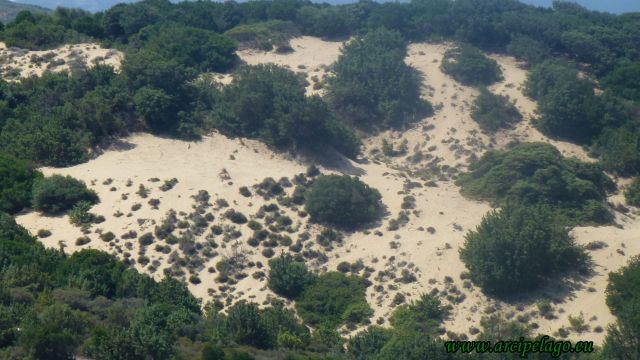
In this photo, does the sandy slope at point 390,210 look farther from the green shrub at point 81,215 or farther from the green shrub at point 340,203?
the green shrub at point 340,203

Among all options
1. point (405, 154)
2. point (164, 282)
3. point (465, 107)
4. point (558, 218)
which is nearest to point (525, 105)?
point (465, 107)

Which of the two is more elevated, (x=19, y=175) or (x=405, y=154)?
(x=19, y=175)

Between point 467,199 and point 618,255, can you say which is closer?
point 618,255

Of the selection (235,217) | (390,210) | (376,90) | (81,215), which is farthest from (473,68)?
(81,215)

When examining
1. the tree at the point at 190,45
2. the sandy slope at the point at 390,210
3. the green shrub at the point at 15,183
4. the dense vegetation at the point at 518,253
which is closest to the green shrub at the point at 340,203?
the sandy slope at the point at 390,210

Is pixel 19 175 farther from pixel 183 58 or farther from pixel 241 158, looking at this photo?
pixel 183 58

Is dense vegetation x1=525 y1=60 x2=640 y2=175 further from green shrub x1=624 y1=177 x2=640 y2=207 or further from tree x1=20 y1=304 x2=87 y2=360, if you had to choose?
tree x1=20 y1=304 x2=87 y2=360

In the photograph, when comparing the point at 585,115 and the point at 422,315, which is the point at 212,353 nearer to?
the point at 422,315
